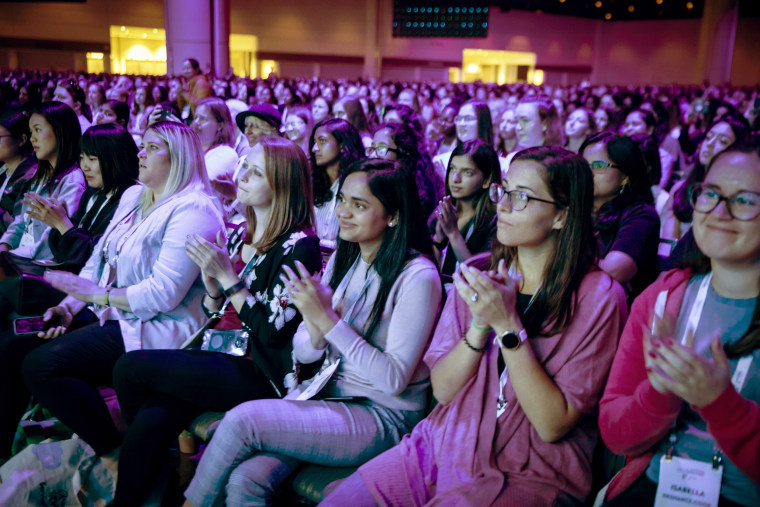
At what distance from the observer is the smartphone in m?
2.87

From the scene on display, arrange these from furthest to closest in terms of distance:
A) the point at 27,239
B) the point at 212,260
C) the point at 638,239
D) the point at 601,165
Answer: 1. the point at 27,239
2. the point at 601,165
3. the point at 638,239
4. the point at 212,260

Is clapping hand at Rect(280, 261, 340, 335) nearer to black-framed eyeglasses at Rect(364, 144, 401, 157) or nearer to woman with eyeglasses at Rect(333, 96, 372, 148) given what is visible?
black-framed eyeglasses at Rect(364, 144, 401, 157)

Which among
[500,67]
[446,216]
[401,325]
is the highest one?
[500,67]

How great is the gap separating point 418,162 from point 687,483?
302cm

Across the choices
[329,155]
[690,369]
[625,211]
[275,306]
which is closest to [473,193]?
[625,211]

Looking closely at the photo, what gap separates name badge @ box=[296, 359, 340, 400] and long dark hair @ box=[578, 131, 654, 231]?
5.01ft

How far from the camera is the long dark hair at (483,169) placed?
126 inches

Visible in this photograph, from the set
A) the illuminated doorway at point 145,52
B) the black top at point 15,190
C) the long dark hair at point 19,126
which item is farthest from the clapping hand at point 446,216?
the illuminated doorway at point 145,52

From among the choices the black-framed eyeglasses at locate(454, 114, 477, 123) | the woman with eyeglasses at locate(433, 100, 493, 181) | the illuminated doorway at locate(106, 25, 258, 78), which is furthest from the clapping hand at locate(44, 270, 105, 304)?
the illuminated doorway at locate(106, 25, 258, 78)

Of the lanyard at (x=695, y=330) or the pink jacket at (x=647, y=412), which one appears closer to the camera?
the pink jacket at (x=647, y=412)

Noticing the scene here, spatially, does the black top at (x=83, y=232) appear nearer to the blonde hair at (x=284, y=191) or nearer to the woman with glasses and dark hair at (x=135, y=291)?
the woman with glasses and dark hair at (x=135, y=291)

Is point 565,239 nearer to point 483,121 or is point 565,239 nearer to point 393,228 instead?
point 393,228

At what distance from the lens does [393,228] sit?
223 cm

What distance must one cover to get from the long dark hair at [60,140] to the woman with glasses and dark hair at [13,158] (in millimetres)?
283
